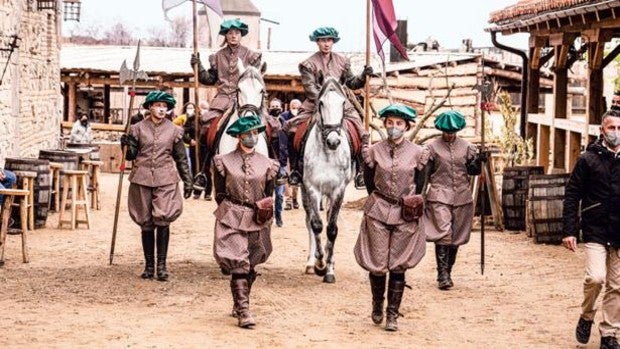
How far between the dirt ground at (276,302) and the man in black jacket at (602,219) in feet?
1.71

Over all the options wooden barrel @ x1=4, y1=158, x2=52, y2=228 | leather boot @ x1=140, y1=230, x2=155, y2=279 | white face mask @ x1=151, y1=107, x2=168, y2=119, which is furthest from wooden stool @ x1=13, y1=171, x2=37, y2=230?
white face mask @ x1=151, y1=107, x2=168, y2=119

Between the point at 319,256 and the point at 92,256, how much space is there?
3.17 meters

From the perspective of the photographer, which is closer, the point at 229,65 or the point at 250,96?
the point at 250,96

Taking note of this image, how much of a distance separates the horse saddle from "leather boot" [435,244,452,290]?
1.44 meters

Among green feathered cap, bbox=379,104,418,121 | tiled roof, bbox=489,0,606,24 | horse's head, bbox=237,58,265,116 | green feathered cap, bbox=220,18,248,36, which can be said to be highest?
tiled roof, bbox=489,0,606,24

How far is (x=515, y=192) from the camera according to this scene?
18.8 meters

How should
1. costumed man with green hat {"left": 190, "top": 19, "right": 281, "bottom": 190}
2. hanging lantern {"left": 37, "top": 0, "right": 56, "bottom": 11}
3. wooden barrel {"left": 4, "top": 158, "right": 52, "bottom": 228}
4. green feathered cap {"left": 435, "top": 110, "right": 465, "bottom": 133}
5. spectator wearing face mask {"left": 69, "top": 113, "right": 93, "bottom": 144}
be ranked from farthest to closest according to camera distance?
spectator wearing face mask {"left": 69, "top": 113, "right": 93, "bottom": 144}, hanging lantern {"left": 37, "top": 0, "right": 56, "bottom": 11}, wooden barrel {"left": 4, "top": 158, "right": 52, "bottom": 228}, costumed man with green hat {"left": 190, "top": 19, "right": 281, "bottom": 190}, green feathered cap {"left": 435, "top": 110, "right": 465, "bottom": 133}

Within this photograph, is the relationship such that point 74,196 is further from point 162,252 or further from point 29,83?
point 162,252

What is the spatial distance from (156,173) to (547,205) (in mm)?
6075

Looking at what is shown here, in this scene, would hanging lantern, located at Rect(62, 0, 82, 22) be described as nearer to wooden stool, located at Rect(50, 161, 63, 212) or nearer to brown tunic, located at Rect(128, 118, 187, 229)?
wooden stool, located at Rect(50, 161, 63, 212)

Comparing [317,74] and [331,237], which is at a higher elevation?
[317,74]

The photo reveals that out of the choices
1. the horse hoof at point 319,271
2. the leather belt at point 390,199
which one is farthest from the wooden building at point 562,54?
the leather belt at point 390,199

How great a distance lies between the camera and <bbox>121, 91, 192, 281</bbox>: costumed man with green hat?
13039 millimetres

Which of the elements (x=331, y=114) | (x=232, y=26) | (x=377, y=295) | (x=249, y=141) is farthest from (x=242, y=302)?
(x=232, y=26)
